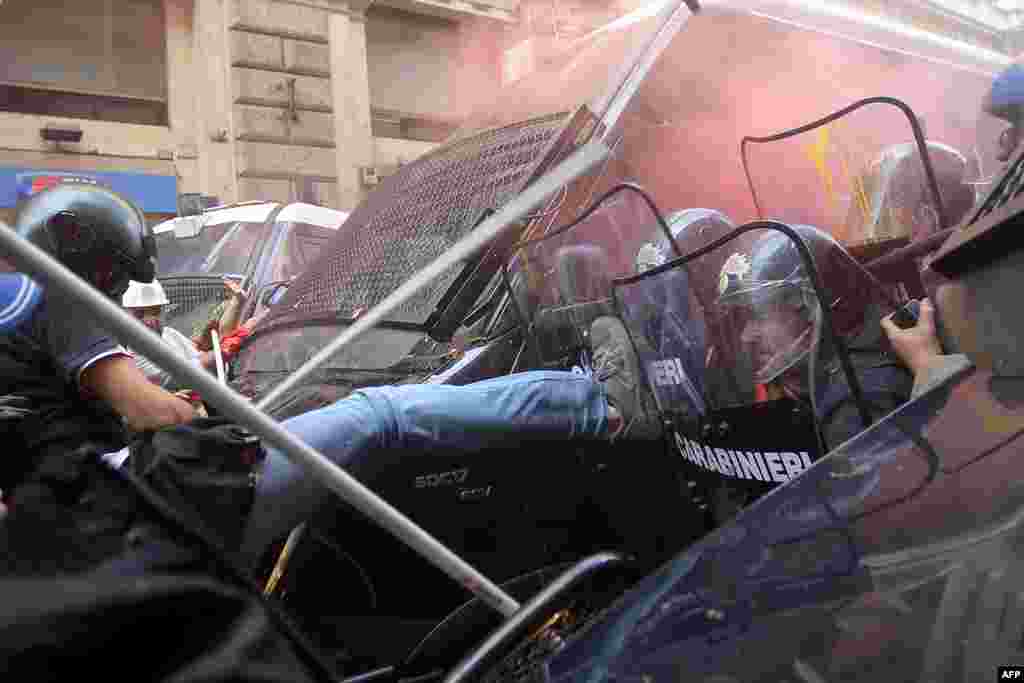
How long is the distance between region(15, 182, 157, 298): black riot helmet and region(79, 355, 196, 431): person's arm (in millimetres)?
266

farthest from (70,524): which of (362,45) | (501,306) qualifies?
(362,45)

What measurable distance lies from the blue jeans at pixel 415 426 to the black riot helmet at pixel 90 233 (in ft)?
1.93

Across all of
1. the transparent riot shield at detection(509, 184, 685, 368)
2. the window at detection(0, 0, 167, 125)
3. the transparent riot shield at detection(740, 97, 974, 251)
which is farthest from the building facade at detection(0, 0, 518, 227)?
the transparent riot shield at detection(509, 184, 685, 368)

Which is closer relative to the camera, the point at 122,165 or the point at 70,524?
the point at 70,524

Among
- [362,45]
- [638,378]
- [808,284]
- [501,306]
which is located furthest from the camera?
[362,45]

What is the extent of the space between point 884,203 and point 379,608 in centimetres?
201

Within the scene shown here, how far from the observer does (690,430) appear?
2.20 metres

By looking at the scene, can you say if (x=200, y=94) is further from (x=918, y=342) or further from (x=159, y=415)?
(x=918, y=342)

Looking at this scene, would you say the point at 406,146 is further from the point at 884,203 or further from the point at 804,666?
the point at 804,666

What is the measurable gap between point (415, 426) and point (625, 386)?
2.18 ft

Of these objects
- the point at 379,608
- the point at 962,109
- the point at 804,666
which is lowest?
the point at 379,608

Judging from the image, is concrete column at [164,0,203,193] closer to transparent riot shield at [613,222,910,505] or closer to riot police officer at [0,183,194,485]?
riot police officer at [0,183,194,485]

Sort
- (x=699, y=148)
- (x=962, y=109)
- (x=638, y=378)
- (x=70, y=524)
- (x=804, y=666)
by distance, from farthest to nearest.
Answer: (x=962, y=109)
(x=699, y=148)
(x=638, y=378)
(x=804, y=666)
(x=70, y=524)

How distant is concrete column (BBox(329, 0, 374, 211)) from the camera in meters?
11.5
